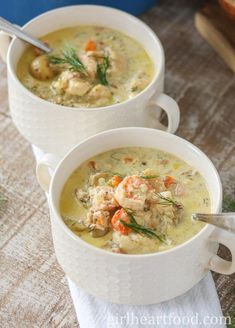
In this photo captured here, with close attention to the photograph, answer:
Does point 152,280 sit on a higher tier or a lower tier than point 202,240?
lower

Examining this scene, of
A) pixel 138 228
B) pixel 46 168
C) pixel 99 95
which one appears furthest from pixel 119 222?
pixel 99 95

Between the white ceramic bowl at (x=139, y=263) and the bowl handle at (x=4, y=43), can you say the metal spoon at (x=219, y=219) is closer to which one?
the white ceramic bowl at (x=139, y=263)

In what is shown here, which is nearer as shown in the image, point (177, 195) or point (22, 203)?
point (177, 195)

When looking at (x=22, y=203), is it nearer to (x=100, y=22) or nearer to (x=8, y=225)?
(x=8, y=225)

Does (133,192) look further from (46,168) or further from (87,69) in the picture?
(87,69)

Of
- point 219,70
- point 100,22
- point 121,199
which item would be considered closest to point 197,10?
point 219,70

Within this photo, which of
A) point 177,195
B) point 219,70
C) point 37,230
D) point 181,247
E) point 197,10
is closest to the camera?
point 181,247
